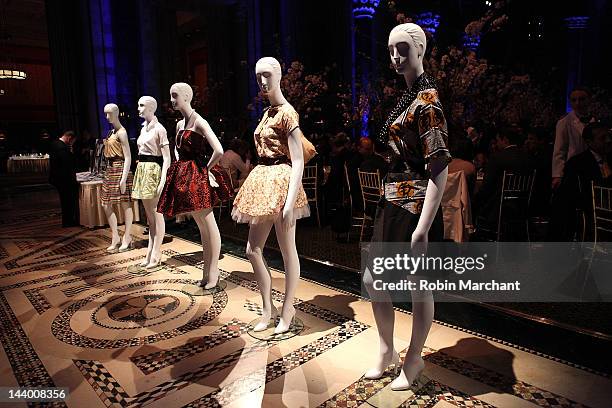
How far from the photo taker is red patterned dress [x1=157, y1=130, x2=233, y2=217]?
355cm

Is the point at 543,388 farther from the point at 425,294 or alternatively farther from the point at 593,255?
the point at 593,255

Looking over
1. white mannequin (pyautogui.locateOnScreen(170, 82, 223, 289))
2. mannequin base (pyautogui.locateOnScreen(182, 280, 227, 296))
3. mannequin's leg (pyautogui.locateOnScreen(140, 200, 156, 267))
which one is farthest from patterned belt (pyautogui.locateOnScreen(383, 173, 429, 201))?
mannequin's leg (pyautogui.locateOnScreen(140, 200, 156, 267))

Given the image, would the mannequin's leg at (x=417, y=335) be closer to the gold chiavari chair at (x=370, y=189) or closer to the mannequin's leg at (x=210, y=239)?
Result: the mannequin's leg at (x=210, y=239)

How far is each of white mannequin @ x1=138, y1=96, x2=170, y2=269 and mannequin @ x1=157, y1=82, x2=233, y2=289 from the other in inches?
13.5

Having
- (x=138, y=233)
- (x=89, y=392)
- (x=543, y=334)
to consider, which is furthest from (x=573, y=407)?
(x=138, y=233)

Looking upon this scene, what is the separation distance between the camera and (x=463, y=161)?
13.7 feet

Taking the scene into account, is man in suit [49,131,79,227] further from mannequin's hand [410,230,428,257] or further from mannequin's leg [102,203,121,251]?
mannequin's hand [410,230,428,257]

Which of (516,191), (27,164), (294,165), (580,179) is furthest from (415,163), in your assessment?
(27,164)

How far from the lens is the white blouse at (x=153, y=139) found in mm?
4176

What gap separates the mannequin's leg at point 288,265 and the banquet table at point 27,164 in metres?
15.0

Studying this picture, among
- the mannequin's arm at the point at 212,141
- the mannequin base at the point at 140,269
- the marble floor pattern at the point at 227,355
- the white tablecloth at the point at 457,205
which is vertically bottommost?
the marble floor pattern at the point at 227,355

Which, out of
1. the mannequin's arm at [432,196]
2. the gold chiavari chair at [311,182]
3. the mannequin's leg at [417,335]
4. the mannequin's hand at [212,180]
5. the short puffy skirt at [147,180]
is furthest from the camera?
the gold chiavari chair at [311,182]

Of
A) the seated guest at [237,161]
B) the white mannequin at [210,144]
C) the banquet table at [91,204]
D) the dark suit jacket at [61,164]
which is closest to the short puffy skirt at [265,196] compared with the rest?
the white mannequin at [210,144]

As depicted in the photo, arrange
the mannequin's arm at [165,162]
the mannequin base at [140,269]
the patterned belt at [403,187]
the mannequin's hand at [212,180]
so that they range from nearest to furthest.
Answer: the patterned belt at [403,187] → the mannequin's hand at [212,180] → the mannequin's arm at [165,162] → the mannequin base at [140,269]
